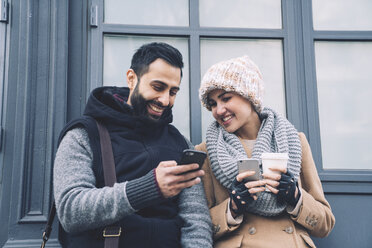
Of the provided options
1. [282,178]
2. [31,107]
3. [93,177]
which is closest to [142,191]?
[93,177]

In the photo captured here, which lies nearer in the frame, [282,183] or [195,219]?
[282,183]

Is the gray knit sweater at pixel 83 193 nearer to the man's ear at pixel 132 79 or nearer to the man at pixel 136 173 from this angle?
the man at pixel 136 173

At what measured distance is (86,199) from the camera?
1562 mm

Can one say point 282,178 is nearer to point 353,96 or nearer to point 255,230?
point 255,230

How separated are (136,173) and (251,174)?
0.62 metres

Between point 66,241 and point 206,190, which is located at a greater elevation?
point 206,190

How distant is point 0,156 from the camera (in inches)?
94.7

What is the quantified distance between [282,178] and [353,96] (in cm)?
153

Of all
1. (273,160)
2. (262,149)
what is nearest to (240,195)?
(273,160)

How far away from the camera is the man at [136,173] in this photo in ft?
5.19

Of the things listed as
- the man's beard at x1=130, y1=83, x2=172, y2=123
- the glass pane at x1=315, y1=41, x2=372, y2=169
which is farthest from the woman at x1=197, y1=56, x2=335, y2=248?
the glass pane at x1=315, y1=41, x2=372, y2=169

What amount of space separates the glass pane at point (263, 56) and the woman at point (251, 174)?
0.57 meters

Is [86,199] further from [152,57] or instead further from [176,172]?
[152,57]

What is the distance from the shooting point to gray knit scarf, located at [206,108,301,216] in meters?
2.00
